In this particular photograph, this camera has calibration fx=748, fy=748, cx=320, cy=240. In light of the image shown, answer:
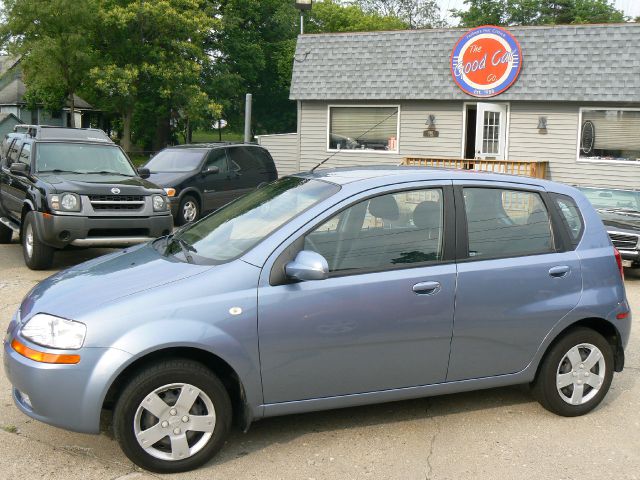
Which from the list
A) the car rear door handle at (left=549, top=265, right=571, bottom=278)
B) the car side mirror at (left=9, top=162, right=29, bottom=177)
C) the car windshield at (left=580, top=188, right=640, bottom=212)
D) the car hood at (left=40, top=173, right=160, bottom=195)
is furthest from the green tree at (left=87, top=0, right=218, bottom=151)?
the car rear door handle at (left=549, top=265, right=571, bottom=278)

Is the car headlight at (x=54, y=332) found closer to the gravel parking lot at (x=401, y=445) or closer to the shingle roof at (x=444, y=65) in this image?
the gravel parking lot at (x=401, y=445)

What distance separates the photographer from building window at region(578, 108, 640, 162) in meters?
16.5

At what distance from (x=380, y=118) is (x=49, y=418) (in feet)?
52.0

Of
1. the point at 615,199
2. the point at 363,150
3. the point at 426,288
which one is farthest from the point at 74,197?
the point at 363,150

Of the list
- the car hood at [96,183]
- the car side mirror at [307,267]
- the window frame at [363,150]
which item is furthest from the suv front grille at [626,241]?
the window frame at [363,150]

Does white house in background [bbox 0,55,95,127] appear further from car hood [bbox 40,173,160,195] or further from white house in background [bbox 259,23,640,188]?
car hood [bbox 40,173,160,195]

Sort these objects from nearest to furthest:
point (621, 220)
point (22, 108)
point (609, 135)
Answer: point (621, 220) → point (609, 135) → point (22, 108)

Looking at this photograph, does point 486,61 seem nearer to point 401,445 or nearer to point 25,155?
point 25,155

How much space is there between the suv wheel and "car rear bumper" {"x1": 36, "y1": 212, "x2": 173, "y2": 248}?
21 cm

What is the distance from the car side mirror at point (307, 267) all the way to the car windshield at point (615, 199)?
30.1ft

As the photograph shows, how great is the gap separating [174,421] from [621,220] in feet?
29.9

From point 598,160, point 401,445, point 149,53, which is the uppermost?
point 149,53

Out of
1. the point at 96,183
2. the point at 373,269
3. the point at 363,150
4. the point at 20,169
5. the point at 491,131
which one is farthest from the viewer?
the point at 363,150

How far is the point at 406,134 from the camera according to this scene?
1866 centimetres
